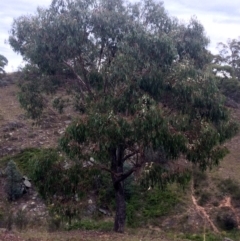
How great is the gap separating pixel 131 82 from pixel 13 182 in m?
8.74

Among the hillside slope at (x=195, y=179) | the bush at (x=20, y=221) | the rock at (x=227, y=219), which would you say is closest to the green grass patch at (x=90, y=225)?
the bush at (x=20, y=221)

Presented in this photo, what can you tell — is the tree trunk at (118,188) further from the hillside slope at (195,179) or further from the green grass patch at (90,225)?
the hillside slope at (195,179)

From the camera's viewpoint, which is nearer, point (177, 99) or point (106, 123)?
point (106, 123)

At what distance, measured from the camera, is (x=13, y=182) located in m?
19.9

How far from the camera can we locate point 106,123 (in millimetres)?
12047

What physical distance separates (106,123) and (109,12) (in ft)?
10.5

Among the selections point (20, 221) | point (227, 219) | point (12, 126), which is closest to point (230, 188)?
point (227, 219)

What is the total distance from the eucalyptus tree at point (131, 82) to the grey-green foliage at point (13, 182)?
203 inches

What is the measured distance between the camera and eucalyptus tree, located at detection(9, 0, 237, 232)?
12.3 m

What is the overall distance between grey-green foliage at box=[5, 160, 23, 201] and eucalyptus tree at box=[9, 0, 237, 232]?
5.17 meters

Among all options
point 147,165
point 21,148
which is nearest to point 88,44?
point 147,165

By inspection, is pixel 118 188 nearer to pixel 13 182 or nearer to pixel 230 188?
pixel 13 182

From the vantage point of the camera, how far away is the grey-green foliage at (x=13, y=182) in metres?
19.7

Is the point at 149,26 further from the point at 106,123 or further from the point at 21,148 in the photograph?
the point at 21,148
